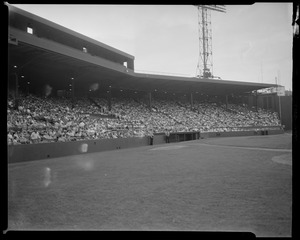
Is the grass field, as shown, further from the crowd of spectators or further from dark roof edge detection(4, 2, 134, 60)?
dark roof edge detection(4, 2, 134, 60)

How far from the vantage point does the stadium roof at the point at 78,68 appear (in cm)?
1719

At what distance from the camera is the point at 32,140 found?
47.2 feet

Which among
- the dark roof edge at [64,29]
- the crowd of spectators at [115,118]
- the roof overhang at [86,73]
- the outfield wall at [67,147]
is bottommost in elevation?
the outfield wall at [67,147]

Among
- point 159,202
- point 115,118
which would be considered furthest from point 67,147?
point 159,202

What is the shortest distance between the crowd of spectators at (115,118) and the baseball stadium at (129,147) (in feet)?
0.48

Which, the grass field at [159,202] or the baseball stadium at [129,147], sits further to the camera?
the baseball stadium at [129,147]

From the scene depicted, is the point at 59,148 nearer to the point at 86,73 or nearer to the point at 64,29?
the point at 86,73

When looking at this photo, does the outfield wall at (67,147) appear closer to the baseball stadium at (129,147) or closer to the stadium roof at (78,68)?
the baseball stadium at (129,147)

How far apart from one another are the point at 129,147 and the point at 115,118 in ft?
23.3

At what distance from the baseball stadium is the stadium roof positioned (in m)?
0.13

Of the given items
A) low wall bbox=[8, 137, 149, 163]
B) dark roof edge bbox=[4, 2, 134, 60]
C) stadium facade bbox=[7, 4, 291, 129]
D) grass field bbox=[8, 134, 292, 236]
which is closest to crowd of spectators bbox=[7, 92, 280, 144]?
low wall bbox=[8, 137, 149, 163]

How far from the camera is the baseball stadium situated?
432cm

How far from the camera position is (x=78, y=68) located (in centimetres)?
2325

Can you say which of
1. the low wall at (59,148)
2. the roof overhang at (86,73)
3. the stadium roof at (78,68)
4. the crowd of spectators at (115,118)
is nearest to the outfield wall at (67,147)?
the low wall at (59,148)
